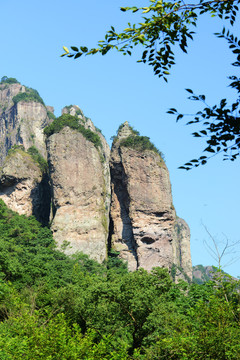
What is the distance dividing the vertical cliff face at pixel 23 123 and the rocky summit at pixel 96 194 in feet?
125

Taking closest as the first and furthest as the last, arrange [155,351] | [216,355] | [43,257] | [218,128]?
1. [218,128]
2. [216,355]
3. [155,351]
4. [43,257]

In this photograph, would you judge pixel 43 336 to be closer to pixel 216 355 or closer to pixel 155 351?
pixel 155 351

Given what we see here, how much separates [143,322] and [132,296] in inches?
50.1

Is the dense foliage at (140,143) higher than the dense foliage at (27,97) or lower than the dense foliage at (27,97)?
lower

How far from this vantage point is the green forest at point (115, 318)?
653 inches

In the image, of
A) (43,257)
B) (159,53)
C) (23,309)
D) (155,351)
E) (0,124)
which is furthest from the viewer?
(0,124)

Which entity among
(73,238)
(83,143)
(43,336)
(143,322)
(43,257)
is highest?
(83,143)

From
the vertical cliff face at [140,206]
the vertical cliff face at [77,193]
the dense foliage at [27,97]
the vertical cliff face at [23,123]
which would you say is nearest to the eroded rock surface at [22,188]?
the vertical cliff face at [77,193]

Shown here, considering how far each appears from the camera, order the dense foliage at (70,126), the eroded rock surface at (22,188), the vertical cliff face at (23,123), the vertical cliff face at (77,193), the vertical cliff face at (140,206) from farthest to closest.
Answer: the vertical cliff face at (23,123)
the dense foliage at (70,126)
the eroded rock surface at (22,188)
the vertical cliff face at (77,193)
the vertical cliff face at (140,206)

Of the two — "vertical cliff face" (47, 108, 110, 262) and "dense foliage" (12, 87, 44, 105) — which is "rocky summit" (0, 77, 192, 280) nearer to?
"vertical cliff face" (47, 108, 110, 262)

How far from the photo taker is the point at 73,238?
47.6m

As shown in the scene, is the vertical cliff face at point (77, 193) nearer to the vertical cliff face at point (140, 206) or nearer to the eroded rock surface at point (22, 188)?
the vertical cliff face at point (140, 206)

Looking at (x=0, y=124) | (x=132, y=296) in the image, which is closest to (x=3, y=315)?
(x=132, y=296)

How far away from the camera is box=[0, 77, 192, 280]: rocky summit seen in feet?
157
